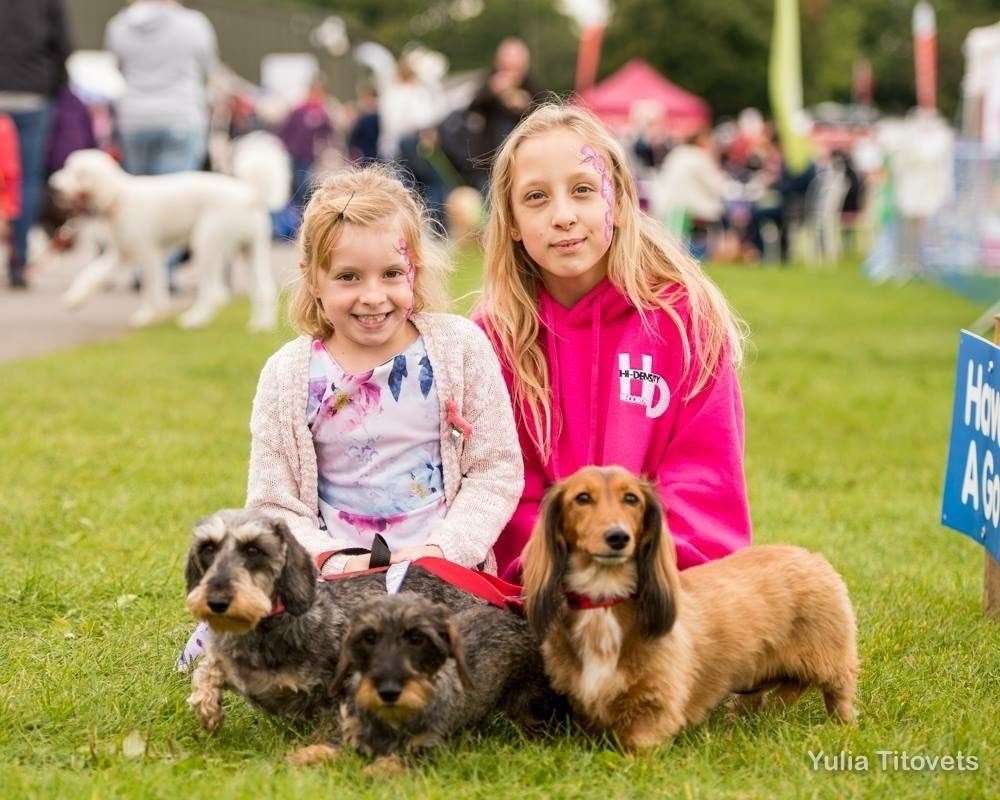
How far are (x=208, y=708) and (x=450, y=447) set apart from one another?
1083 millimetres

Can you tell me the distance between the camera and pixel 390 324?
4.49 metres

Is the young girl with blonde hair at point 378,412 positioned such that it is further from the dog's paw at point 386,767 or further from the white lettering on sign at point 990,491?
the white lettering on sign at point 990,491

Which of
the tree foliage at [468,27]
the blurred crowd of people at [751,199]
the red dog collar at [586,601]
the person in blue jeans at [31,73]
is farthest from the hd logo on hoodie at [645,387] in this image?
the tree foliage at [468,27]

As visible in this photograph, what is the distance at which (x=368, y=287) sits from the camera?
445 cm

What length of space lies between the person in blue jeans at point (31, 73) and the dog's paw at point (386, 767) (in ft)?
39.2

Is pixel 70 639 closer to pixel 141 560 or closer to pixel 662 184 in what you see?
pixel 141 560

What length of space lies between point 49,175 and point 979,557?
1324 cm

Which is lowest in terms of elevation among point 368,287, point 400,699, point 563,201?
point 400,699

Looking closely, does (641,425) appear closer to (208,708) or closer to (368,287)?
(368,287)

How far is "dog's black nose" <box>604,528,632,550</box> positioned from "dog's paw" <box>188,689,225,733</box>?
3.85 feet

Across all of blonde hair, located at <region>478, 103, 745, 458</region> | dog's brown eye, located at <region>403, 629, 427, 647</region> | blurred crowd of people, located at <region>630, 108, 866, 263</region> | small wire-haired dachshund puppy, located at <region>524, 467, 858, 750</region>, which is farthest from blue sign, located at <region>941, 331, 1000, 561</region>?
blurred crowd of people, located at <region>630, 108, 866, 263</region>

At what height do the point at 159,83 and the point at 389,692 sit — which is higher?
the point at 159,83

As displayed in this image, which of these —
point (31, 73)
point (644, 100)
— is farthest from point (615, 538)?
point (644, 100)

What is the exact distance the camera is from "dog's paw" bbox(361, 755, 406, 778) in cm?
366
